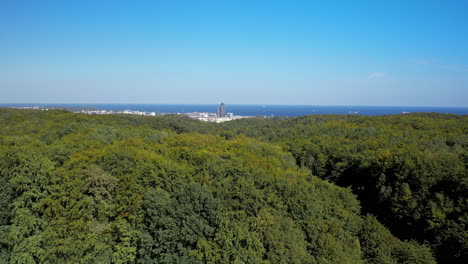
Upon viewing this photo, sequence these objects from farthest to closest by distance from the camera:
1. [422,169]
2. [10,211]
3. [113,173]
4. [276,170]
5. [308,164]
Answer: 1. [308,164]
2. [276,170]
3. [422,169]
4. [113,173]
5. [10,211]

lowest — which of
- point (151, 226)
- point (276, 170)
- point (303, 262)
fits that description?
point (303, 262)

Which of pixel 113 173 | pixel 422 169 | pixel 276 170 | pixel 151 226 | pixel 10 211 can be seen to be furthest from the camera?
pixel 276 170

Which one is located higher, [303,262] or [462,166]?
[462,166]

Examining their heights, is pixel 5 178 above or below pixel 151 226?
above

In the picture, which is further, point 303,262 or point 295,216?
point 295,216

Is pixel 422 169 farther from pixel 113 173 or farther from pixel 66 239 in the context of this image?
pixel 66 239

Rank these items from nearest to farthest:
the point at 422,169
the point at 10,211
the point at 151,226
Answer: the point at 151,226
the point at 10,211
the point at 422,169

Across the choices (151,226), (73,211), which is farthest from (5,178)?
(151,226)

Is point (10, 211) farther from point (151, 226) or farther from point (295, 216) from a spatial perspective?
point (295, 216)

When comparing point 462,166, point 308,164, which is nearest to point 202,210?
point 462,166
